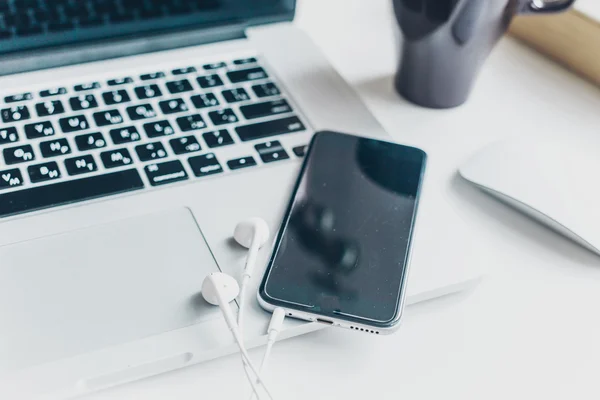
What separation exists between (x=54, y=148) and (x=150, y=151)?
64mm

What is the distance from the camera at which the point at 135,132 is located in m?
0.46

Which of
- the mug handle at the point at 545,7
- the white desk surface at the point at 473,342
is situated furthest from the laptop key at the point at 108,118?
the mug handle at the point at 545,7

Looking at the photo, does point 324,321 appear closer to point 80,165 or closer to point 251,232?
point 251,232

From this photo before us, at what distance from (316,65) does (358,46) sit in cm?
10

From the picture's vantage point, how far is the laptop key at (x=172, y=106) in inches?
18.9

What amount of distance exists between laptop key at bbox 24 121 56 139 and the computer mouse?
0.99ft

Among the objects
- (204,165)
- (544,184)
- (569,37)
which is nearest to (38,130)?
(204,165)

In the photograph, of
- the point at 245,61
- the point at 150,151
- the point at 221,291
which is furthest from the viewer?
the point at 245,61

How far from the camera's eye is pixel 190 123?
1.54ft

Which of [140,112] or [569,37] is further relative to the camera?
[569,37]

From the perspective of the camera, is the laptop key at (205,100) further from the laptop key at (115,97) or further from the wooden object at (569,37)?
the wooden object at (569,37)

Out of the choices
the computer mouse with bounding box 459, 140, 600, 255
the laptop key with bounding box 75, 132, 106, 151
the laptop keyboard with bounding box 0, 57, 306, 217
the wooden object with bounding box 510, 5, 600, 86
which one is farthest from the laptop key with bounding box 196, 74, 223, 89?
the wooden object with bounding box 510, 5, 600, 86

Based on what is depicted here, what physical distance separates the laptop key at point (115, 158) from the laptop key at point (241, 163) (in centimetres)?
7

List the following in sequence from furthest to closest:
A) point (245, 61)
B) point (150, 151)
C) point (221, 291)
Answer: point (245, 61) → point (150, 151) → point (221, 291)
